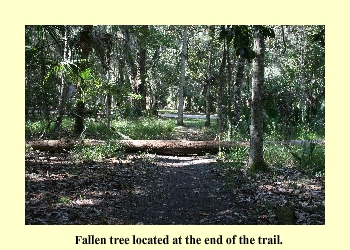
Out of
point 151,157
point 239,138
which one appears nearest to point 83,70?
point 151,157

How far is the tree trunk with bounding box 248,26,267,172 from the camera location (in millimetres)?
7824

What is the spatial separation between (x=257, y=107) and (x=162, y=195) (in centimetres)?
302

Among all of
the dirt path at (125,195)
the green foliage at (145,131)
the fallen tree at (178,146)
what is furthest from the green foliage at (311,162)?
the green foliage at (145,131)

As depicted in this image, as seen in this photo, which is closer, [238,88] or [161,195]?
[161,195]

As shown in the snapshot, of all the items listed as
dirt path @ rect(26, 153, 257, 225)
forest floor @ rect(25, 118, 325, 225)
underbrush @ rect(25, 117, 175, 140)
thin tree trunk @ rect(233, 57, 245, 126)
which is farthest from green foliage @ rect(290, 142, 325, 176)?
underbrush @ rect(25, 117, 175, 140)

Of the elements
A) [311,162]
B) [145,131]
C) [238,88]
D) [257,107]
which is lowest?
[311,162]

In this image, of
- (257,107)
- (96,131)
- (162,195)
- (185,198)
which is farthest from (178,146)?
(185,198)

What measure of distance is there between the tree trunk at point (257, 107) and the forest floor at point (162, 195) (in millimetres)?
441

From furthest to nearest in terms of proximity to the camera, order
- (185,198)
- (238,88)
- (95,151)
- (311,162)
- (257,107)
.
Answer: (238,88) < (95,151) < (311,162) < (257,107) < (185,198)

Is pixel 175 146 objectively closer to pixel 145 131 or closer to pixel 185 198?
pixel 145 131

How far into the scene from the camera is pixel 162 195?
6664 millimetres

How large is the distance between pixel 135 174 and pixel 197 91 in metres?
29.3

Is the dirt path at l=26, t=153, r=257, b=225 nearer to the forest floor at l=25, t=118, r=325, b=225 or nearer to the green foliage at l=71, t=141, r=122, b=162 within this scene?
the forest floor at l=25, t=118, r=325, b=225

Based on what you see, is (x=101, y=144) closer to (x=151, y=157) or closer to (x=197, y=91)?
(x=151, y=157)
